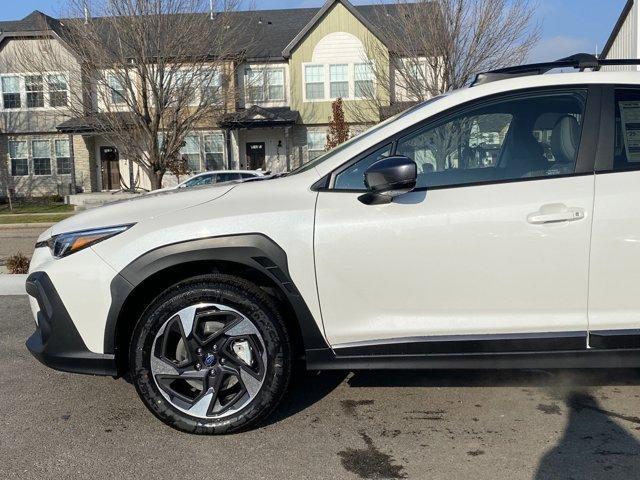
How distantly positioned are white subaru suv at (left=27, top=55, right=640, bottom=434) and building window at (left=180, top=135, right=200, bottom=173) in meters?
25.2

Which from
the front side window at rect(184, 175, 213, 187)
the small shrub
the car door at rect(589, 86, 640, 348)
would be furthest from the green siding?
the car door at rect(589, 86, 640, 348)

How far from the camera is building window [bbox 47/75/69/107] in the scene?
18219mm

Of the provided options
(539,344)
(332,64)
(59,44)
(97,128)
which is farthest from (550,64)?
(332,64)

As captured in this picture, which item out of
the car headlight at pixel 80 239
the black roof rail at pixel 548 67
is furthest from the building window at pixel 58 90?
the black roof rail at pixel 548 67

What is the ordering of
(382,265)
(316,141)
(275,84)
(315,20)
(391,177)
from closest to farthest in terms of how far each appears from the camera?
1. (391,177)
2. (382,265)
3. (315,20)
4. (275,84)
5. (316,141)

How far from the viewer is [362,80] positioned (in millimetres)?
25703

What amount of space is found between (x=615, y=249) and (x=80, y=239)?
2831 millimetres

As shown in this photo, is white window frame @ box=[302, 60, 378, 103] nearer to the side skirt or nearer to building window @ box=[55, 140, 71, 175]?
building window @ box=[55, 140, 71, 175]

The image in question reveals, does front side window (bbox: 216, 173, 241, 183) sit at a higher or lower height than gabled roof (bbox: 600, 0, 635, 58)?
lower

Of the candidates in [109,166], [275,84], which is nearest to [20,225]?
[109,166]

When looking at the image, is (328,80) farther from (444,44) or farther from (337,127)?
(444,44)

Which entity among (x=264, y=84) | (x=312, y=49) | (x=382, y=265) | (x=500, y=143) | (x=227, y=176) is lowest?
(x=382, y=265)

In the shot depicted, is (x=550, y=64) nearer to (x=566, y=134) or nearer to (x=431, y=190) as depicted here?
(x=566, y=134)

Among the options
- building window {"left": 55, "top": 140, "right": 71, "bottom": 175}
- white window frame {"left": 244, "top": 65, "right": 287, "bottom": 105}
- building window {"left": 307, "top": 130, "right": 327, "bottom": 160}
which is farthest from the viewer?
building window {"left": 55, "top": 140, "right": 71, "bottom": 175}
